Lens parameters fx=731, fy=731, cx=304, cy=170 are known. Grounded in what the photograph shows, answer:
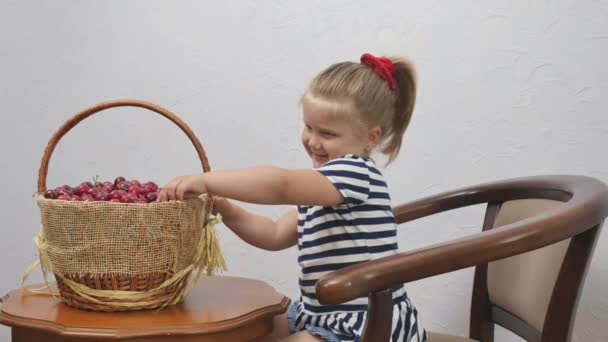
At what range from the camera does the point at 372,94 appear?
128 centimetres

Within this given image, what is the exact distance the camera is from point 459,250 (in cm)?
95

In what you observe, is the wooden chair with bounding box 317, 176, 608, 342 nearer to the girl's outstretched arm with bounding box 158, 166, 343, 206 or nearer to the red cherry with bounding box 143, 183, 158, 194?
the girl's outstretched arm with bounding box 158, 166, 343, 206

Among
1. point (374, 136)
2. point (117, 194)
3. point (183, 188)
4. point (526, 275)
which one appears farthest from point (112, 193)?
point (526, 275)

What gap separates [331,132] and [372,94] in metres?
0.10

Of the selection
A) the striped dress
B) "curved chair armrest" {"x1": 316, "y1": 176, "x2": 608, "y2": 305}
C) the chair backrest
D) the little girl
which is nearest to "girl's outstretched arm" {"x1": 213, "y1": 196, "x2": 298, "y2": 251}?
the little girl

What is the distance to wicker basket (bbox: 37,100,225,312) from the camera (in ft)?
3.54

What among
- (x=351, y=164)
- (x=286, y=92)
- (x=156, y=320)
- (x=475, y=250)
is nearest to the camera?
(x=475, y=250)

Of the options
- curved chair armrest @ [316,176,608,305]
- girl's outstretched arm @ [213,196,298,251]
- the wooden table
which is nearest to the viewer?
curved chair armrest @ [316,176,608,305]

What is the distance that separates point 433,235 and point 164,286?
79cm

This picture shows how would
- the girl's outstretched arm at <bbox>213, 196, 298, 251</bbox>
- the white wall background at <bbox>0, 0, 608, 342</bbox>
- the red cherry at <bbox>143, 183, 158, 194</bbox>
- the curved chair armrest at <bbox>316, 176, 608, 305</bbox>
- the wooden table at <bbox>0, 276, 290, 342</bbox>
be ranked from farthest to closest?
the white wall background at <bbox>0, 0, 608, 342</bbox>
the girl's outstretched arm at <bbox>213, 196, 298, 251</bbox>
the red cherry at <bbox>143, 183, 158, 194</bbox>
the wooden table at <bbox>0, 276, 290, 342</bbox>
the curved chair armrest at <bbox>316, 176, 608, 305</bbox>

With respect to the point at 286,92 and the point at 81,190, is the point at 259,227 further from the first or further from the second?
the point at 286,92

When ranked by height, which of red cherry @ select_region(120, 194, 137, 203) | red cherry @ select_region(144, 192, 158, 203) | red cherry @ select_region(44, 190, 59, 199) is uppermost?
red cherry @ select_region(44, 190, 59, 199)

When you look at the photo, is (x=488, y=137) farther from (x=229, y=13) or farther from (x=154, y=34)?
(x=154, y=34)

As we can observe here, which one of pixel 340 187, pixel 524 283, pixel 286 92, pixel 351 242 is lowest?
pixel 524 283
